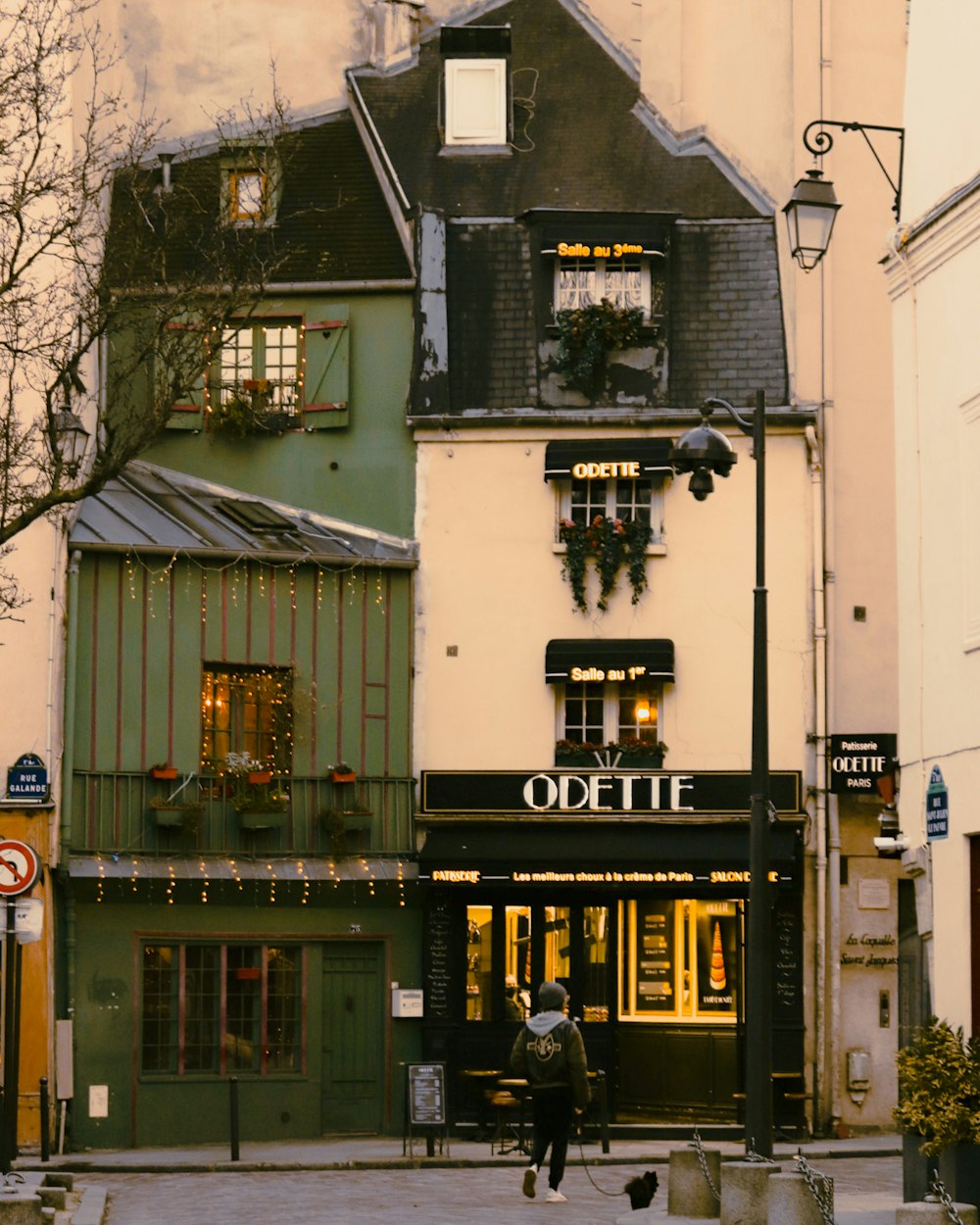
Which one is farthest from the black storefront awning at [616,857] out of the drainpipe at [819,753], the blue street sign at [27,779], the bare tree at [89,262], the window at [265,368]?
the bare tree at [89,262]

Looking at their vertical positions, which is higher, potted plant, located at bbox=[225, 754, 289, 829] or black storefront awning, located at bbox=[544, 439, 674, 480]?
black storefront awning, located at bbox=[544, 439, 674, 480]

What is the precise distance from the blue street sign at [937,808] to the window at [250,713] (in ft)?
35.1

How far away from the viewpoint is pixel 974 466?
16.9 meters

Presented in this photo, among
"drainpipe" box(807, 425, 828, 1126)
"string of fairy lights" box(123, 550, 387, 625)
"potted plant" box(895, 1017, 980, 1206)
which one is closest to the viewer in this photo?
"potted plant" box(895, 1017, 980, 1206)

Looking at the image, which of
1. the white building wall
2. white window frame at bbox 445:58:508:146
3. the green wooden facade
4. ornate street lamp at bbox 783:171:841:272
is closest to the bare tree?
the green wooden facade

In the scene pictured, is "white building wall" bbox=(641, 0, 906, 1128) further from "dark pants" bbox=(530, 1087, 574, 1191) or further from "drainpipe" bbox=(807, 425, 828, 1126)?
"dark pants" bbox=(530, 1087, 574, 1191)

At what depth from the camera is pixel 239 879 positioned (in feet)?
84.5

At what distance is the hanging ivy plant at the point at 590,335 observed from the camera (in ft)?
89.6

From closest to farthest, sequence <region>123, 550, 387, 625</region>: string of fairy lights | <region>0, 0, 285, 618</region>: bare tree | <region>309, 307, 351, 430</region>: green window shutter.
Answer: <region>0, 0, 285, 618</region>: bare tree
<region>123, 550, 387, 625</region>: string of fairy lights
<region>309, 307, 351, 430</region>: green window shutter

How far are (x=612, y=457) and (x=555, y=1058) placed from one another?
11.0 meters

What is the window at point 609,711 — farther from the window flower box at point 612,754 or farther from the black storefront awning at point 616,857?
the black storefront awning at point 616,857

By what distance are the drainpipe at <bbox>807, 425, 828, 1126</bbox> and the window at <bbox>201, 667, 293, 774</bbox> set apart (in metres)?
6.07

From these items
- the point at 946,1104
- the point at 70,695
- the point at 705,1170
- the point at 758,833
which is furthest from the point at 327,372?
the point at 946,1104

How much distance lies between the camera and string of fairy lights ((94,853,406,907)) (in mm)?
25297
